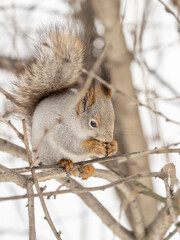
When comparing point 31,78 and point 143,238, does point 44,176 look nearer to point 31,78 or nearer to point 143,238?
point 31,78

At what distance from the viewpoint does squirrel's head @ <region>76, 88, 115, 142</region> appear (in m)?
1.63

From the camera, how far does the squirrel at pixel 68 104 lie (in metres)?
1.65

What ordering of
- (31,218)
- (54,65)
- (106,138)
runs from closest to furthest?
(31,218)
(106,138)
(54,65)

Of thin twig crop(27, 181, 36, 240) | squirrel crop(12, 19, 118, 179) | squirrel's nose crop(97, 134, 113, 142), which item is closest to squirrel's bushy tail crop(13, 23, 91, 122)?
squirrel crop(12, 19, 118, 179)

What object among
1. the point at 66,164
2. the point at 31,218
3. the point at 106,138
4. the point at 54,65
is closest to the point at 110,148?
the point at 106,138

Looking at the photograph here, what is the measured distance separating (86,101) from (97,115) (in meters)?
0.08

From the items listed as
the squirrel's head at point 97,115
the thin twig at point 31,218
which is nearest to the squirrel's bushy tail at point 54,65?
the squirrel's head at point 97,115

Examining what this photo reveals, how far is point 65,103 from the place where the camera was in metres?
1.70

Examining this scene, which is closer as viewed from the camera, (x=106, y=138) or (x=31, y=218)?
(x=31, y=218)

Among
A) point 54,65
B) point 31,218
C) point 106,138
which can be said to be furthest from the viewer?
point 54,65

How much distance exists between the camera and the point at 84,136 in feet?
5.55

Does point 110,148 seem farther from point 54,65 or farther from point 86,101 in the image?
point 54,65

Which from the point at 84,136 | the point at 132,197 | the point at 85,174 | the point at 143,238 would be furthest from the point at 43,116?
the point at 143,238

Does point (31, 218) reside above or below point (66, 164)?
below
